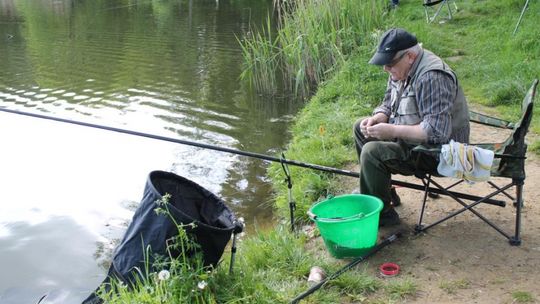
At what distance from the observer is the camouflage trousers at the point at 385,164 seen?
10.6ft

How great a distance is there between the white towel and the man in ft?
0.51

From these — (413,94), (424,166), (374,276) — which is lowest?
(374,276)

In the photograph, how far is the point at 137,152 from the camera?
6242 millimetres

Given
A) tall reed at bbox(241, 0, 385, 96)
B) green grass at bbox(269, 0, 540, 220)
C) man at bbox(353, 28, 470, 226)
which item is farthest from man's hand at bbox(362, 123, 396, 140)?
tall reed at bbox(241, 0, 385, 96)

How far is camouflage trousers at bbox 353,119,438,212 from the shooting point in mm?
3221

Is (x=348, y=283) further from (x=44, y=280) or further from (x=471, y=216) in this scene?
(x=44, y=280)

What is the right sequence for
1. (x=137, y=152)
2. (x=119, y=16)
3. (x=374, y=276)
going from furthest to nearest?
(x=119, y=16)
(x=137, y=152)
(x=374, y=276)

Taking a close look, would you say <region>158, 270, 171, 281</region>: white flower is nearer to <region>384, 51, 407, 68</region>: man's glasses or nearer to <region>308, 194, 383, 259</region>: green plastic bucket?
<region>308, 194, 383, 259</region>: green plastic bucket

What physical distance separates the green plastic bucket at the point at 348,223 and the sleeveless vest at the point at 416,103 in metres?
0.53

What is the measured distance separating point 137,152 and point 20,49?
7823 mm

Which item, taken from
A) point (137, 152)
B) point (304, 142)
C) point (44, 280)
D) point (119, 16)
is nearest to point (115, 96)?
point (137, 152)

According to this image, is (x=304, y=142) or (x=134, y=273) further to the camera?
(x=304, y=142)

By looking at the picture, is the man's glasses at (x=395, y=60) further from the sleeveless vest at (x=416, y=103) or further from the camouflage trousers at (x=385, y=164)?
the camouflage trousers at (x=385, y=164)

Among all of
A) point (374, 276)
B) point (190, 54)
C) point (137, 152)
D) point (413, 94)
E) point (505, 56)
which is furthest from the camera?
point (190, 54)
